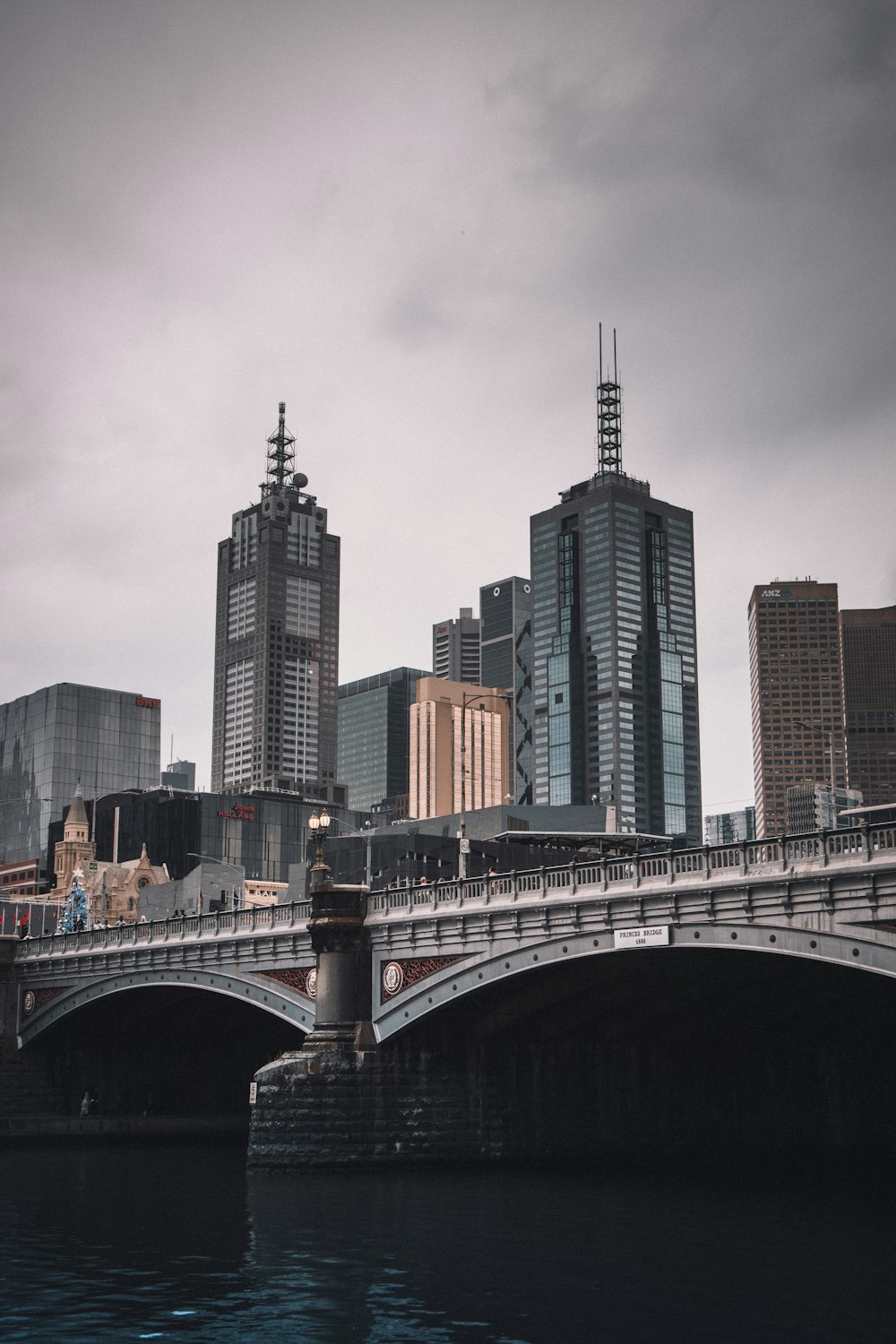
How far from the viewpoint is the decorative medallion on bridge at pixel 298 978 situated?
2510 inches

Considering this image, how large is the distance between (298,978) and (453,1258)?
1087 inches

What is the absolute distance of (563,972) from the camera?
56.7 m

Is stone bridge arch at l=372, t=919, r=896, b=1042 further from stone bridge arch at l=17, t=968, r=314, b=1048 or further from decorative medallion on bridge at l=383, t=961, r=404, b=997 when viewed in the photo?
stone bridge arch at l=17, t=968, r=314, b=1048

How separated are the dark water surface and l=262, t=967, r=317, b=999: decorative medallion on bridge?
8.70 metres

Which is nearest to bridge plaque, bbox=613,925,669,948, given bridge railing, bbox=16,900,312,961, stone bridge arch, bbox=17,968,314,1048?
stone bridge arch, bbox=17,968,314,1048

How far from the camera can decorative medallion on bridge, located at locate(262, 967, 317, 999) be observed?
209 feet

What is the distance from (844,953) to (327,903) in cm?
2414

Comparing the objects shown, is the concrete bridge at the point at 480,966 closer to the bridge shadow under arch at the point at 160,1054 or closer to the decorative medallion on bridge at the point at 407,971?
the decorative medallion on bridge at the point at 407,971

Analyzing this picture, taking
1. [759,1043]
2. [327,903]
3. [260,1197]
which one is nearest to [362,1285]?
[260,1197]

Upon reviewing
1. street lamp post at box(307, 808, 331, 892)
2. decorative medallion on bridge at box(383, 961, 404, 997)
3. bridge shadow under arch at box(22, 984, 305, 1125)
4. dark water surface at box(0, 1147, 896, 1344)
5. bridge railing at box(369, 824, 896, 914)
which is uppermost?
street lamp post at box(307, 808, 331, 892)

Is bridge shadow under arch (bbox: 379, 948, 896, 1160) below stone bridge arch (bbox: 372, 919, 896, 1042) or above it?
below

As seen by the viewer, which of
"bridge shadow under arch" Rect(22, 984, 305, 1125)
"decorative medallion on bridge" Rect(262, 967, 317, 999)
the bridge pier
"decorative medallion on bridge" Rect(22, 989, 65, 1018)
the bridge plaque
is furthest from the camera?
"bridge shadow under arch" Rect(22, 984, 305, 1125)

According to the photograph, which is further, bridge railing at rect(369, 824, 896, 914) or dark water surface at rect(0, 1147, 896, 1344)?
bridge railing at rect(369, 824, 896, 914)

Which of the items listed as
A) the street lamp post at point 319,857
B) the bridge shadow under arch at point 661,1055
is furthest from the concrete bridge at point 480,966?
the street lamp post at point 319,857
